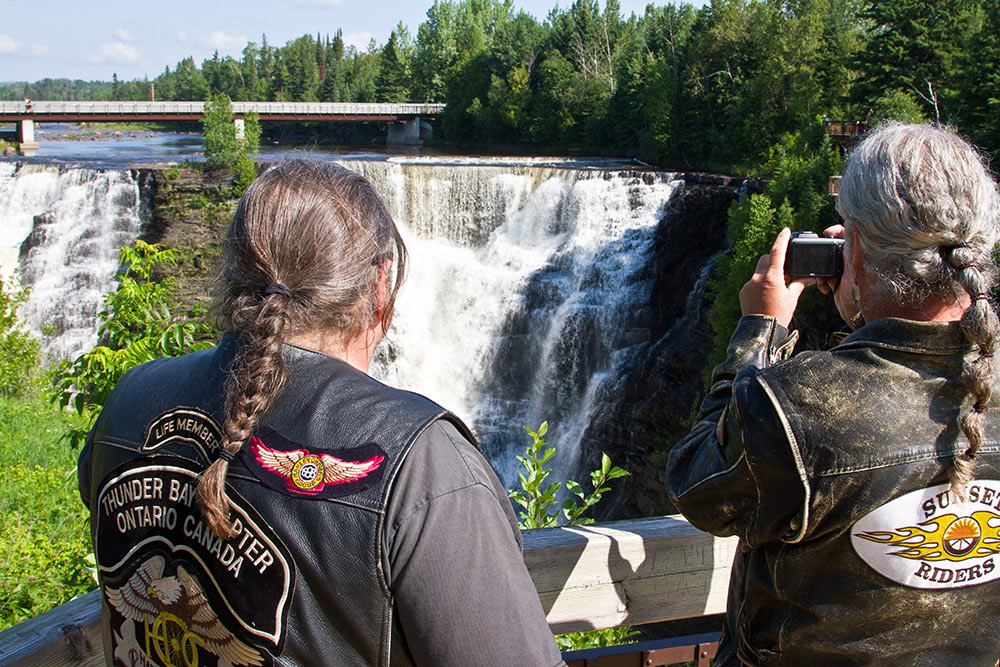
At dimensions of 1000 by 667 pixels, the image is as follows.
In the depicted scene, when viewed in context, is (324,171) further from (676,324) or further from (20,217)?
(20,217)

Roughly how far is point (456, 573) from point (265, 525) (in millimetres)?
277

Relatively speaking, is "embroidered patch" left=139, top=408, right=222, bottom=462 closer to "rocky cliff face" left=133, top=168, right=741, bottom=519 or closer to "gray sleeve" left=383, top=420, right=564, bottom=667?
"gray sleeve" left=383, top=420, right=564, bottom=667

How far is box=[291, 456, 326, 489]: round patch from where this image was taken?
115 cm

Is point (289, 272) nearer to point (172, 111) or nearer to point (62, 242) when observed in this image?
point (62, 242)

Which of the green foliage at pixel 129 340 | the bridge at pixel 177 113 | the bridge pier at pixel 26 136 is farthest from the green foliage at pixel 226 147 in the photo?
the green foliage at pixel 129 340

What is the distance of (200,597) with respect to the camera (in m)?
1.21

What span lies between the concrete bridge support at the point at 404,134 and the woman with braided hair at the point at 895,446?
4231 centimetres

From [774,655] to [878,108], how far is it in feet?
65.2

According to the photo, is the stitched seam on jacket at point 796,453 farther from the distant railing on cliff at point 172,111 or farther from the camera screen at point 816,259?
the distant railing on cliff at point 172,111

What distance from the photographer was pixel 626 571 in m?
2.03

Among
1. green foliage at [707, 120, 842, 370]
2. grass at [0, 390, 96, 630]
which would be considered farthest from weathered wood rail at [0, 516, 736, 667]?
green foliage at [707, 120, 842, 370]

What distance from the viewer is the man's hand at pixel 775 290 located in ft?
6.06

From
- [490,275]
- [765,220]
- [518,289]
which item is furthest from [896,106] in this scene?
[490,275]

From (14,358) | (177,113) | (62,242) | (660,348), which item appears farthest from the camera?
(177,113)
